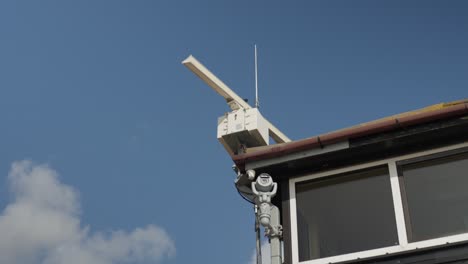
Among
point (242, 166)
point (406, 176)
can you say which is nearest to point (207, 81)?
point (242, 166)

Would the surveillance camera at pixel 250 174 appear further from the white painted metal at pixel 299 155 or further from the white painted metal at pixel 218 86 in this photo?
the white painted metal at pixel 218 86

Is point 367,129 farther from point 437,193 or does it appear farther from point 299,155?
point 437,193

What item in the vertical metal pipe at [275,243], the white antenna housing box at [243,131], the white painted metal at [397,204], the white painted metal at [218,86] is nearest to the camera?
the white painted metal at [397,204]

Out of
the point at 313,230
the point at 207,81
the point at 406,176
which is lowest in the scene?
the point at 313,230

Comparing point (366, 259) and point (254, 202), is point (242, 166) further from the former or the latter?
point (366, 259)

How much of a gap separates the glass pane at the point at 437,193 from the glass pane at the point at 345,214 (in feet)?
0.99

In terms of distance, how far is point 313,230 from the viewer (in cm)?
960

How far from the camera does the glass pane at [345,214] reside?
9.15 metres

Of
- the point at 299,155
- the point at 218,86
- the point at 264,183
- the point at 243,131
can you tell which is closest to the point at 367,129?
the point at 299,155

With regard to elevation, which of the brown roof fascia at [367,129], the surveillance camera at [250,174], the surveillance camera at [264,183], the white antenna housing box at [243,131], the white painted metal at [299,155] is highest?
the white antenna housing box at [243,131]

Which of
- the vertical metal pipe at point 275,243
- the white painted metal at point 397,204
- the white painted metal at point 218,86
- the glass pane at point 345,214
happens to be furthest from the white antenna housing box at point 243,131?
the white painted metal at point 397,204

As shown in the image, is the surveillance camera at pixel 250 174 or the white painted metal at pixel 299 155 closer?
the white painted metal at pixel 299 155

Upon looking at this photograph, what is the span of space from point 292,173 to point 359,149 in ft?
3.66

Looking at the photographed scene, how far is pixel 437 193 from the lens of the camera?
30.3ft
